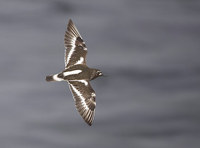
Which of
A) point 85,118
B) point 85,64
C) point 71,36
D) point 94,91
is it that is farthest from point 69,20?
point 85,118

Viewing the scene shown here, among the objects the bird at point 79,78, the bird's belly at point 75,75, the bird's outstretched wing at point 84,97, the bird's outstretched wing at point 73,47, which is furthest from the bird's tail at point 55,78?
the bird's outstretched wing at point 73,47

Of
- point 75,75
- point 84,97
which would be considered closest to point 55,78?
point 75,75

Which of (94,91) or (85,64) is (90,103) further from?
(85,64)

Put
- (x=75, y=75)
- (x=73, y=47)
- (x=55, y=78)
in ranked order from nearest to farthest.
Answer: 1. (x=55, y=78)
2. (x=75, y=75)
3. (x=73, y=47)

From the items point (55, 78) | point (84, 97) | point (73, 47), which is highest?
point (73, 47)

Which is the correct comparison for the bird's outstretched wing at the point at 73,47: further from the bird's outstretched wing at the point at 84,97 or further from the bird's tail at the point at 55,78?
the bird's outstretched wing at the point at 84,97

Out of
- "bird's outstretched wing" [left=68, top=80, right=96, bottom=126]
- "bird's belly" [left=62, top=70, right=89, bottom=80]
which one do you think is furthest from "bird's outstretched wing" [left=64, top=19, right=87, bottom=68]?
"bird's outstretched wing" [left=68, top=80, right=96, bottom=126]

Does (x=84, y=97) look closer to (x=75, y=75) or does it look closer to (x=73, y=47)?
(x=75, y=75)
